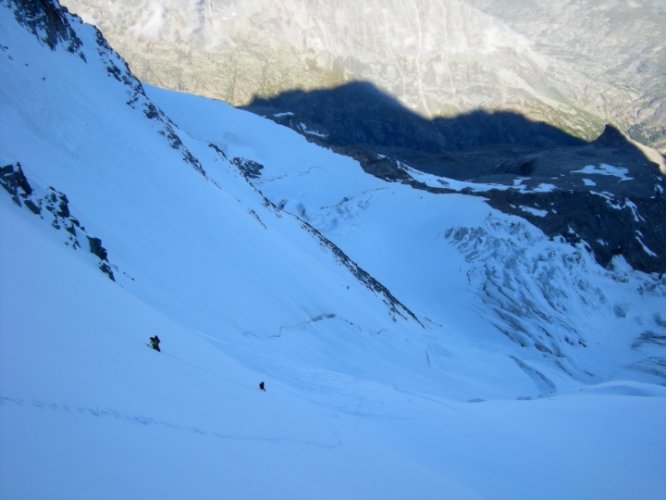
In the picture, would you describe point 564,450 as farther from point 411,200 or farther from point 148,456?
point 411,200

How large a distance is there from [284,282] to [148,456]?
18542mm

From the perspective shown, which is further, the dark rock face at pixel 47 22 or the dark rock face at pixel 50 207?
the dark rock face at pixel 47 22

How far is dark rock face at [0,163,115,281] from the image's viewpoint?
1305cm

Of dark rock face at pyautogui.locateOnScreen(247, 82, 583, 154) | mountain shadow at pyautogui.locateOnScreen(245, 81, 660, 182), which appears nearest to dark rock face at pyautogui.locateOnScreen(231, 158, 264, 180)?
mountain shadow at pyautogui.locateOnScreen(245, 81, 660, 182)

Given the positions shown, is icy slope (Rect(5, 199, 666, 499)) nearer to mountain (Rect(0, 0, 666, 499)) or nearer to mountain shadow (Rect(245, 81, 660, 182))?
mountain (Rect(0, 0, 666, 499))

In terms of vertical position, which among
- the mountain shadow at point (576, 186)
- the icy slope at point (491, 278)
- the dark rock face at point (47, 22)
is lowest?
the dark rock face at point (47, 22)

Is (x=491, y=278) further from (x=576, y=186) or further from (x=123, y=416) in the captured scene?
(x=123, y=416)

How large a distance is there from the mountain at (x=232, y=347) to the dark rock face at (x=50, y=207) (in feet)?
0.23

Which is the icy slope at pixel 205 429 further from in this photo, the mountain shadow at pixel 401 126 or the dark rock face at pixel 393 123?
the dark rock face at pixel 393 123

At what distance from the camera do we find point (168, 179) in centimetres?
2445

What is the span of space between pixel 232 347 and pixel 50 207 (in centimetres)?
605

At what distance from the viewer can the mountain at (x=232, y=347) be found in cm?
601

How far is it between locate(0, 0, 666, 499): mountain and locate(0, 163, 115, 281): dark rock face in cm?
7

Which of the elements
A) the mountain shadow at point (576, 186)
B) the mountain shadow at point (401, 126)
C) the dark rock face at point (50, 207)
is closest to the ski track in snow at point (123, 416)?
the dark rock face at point (50, 207)
